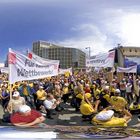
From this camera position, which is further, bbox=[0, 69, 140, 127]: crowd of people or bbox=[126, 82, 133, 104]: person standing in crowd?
bbox=[126, 82, 133, 104]: person standing in crowd

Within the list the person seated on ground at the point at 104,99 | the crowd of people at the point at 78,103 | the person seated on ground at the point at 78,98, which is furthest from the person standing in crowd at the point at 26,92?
the person seated on ground at the point at 104,99

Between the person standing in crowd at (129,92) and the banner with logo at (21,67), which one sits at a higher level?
the banner with logo at (21,67)

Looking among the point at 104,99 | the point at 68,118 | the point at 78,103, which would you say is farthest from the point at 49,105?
the point at 78,103

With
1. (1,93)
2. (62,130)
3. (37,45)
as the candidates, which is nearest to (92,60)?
(1,93)

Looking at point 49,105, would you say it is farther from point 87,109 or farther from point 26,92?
point 26,92

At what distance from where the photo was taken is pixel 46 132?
386 centimetres

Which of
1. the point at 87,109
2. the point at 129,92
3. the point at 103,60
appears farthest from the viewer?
the point at 103,60

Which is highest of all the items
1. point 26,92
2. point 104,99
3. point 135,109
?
point 26,92

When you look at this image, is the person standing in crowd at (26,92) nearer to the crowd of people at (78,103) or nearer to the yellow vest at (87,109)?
the crowd of people at (78,103)

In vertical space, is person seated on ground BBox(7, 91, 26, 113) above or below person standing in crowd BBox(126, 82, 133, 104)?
below

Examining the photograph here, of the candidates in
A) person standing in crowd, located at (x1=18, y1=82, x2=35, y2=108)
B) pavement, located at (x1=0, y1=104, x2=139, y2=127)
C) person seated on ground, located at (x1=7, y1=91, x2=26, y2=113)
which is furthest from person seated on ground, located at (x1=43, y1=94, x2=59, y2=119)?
person standing in crowd, located at (x1=18, y1=82, x2=35, y2=108)

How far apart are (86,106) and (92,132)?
8744mm

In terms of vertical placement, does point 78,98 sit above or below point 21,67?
below

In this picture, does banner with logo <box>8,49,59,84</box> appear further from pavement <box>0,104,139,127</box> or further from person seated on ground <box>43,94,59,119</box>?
person seated on ground <box>43,94,59,119</box>
